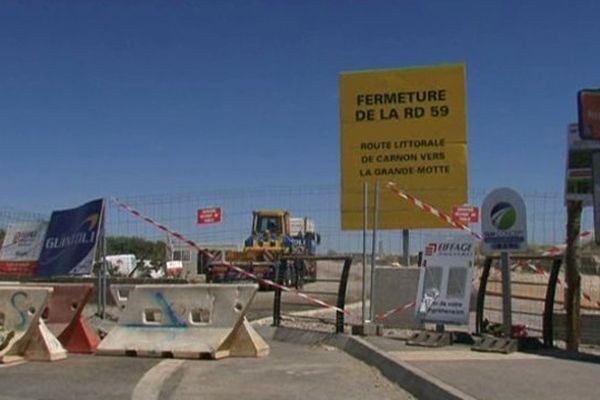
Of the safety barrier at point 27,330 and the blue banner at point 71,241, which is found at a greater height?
the blue banner at point 71,241

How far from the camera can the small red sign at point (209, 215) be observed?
23859mm

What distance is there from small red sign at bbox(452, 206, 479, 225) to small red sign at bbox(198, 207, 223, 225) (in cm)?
765

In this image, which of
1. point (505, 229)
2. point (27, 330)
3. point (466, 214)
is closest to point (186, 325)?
point (27, 330)

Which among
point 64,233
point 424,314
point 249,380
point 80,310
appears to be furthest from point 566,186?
point 64,233

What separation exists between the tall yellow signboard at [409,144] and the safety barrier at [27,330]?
335 inches

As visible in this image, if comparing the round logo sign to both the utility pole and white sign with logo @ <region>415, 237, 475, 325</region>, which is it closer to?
the utility pole

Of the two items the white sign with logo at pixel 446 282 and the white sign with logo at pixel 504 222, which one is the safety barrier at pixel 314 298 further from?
the white sign with logo at pixel 504 222

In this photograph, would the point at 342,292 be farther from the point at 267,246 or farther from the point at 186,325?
the point at 267,246

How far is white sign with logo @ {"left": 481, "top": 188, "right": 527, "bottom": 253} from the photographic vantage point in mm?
12000

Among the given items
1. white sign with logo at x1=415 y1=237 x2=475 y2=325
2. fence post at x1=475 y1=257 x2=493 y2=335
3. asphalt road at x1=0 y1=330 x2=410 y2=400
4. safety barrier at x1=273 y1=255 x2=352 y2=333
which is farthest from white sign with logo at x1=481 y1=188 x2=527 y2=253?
safety barrier at x1=273 y1=255 x2=352 y2=333

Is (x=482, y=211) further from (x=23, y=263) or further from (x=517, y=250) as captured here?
(x=23, y=263)

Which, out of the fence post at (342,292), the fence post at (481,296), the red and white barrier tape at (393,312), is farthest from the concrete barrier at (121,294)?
the fence post at (481,296)

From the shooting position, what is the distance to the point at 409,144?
1938 cm

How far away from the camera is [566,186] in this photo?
1198cm
